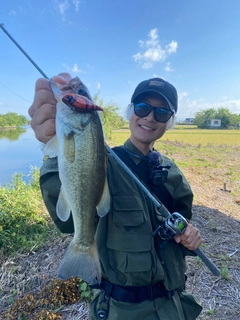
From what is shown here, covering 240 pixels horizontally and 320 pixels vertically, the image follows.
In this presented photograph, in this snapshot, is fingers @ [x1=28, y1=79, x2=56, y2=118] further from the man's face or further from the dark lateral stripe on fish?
the man's face

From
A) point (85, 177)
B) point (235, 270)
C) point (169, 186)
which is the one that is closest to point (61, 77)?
point (85, 177)

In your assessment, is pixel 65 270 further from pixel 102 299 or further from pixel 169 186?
pixel 169 186

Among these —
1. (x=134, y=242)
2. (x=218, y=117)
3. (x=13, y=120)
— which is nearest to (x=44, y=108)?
(x=134, y=242)

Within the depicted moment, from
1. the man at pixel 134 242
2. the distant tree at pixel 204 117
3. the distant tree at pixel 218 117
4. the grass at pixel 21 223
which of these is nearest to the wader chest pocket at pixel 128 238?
the man at pixel 134 242

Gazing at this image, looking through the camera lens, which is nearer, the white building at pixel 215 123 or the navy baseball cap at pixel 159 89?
the navy baseball cap at pixel 159 89

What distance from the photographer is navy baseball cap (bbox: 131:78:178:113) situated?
91.4 inches

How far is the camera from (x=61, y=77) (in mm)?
1724

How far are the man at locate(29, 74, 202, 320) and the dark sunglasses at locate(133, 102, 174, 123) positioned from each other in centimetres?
2

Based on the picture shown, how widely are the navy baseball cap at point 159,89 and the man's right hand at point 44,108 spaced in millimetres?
877

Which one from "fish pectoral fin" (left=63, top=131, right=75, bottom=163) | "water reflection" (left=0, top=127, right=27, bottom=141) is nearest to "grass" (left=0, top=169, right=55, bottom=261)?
"fish pectoral fin" (left=63, top=131, right=75, bottom=163)

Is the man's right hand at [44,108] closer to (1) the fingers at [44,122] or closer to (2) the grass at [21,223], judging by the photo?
(1) the fingers at [44,122]

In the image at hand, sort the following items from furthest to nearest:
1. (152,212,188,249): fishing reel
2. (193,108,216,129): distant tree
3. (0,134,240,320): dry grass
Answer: (193,108,216,129): distant tree < (0,134,240,320): dry grass < (152,212,188,249): fishing reel

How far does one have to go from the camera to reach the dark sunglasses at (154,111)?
7.57 feet

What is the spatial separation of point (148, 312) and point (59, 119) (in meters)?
1.65
